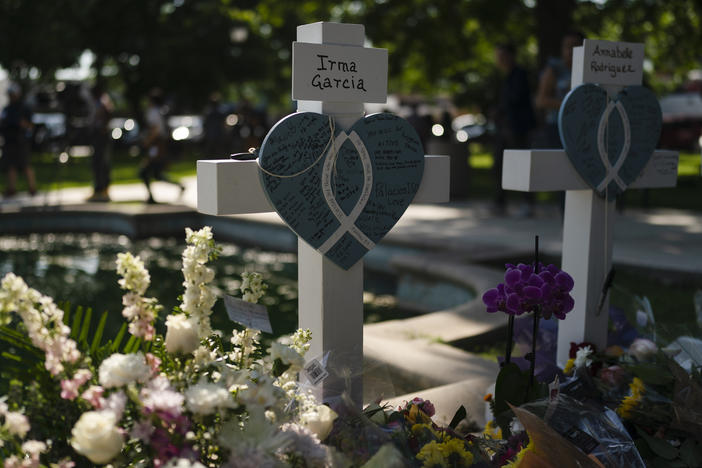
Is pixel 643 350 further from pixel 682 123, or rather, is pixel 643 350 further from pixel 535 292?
pixel 682 123

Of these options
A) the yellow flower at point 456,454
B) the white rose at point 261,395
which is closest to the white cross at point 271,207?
the yellow flower at point 456,454

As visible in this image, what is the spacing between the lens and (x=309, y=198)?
7.47 feet

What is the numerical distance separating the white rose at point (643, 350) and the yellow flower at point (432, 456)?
1326 millimetres

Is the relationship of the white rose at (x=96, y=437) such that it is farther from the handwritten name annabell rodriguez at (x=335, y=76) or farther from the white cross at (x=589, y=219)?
the white cross at (x=589, y=219)

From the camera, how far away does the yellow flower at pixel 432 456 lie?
173 cm

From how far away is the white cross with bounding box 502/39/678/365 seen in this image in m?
3.12

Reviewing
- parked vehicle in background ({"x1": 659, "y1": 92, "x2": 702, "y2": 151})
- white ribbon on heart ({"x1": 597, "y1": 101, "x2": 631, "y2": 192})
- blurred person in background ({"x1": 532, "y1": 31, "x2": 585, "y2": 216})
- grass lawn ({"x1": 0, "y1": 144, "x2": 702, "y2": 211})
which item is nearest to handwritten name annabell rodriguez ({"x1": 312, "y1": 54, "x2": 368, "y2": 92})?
white ribbon on heart ({"x1": 597, "y1": 101, "x2": 631, "y2": 192})

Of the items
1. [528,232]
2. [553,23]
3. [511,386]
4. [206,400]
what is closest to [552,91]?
[528,232]

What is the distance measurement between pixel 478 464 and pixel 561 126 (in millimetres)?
1594

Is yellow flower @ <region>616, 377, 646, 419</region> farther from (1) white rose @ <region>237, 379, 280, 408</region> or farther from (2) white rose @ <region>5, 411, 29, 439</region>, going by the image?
(2) white rose @ <region>5, 411, 29, 439</region>

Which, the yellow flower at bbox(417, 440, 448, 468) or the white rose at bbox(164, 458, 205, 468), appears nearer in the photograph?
the white rose at bbox(164, 458, 205, 468)

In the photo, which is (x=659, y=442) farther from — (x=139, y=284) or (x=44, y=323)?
(x=44, y=323)

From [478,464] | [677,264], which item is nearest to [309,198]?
[478,464]

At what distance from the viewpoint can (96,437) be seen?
50.4 inches
